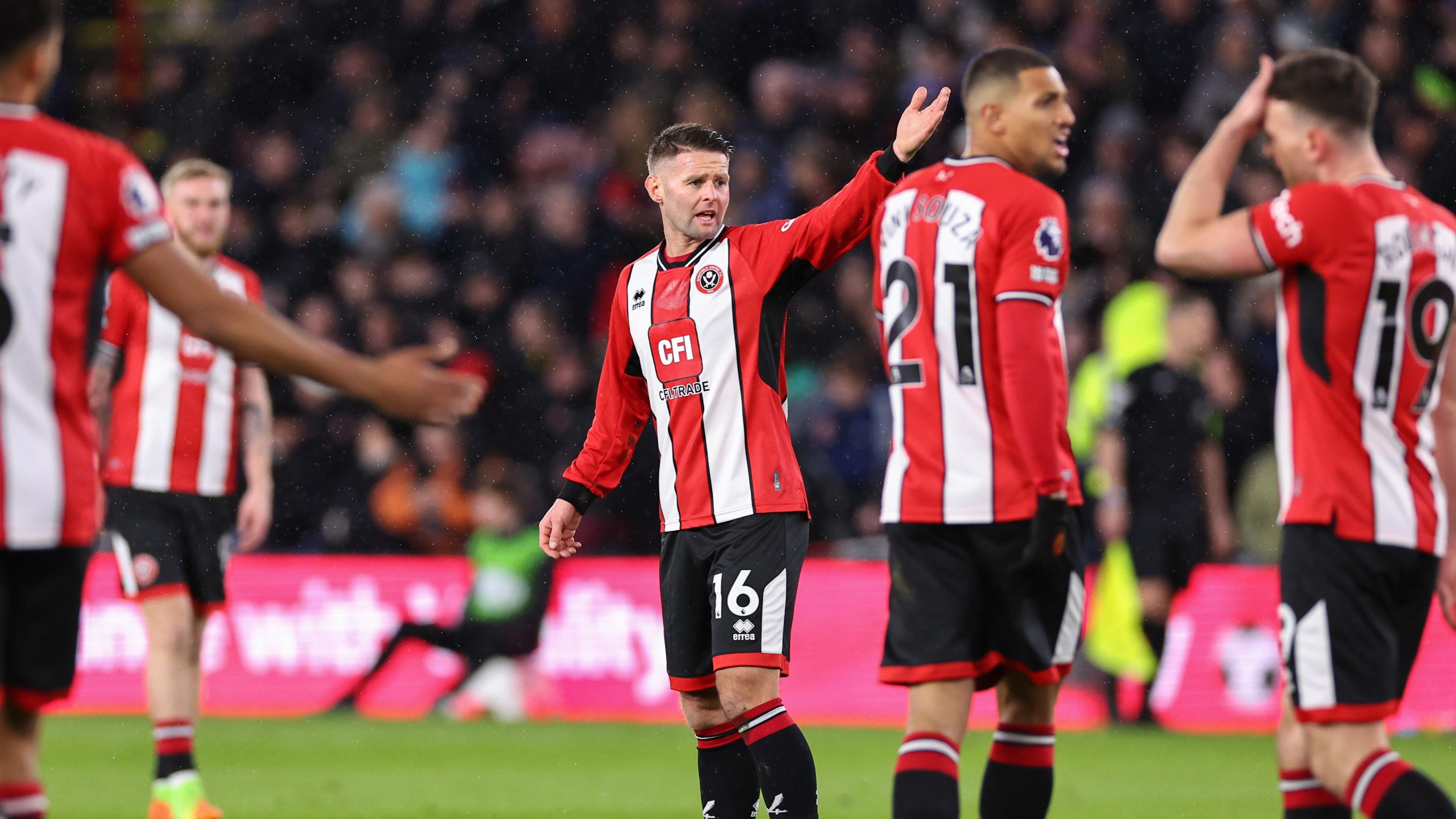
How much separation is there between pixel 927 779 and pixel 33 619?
2.16m

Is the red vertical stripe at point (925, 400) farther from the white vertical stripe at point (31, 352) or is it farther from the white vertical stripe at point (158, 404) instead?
the white vertical stripe at point (158, 404)

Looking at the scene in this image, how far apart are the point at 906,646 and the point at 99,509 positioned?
204 cm

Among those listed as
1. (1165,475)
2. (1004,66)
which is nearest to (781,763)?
(1004,66)

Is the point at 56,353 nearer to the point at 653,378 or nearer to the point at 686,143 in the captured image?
the point at 653,378

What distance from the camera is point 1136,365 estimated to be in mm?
11031

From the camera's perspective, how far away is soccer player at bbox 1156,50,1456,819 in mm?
3945

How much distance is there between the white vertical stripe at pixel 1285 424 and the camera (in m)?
4.11

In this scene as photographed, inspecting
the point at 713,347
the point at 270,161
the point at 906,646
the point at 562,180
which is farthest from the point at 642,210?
the point at 906,646

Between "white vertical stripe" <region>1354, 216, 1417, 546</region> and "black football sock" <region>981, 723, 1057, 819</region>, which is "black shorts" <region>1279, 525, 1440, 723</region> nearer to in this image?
"white vertical stripe" <region>1354, 216, 1417, 546</region>

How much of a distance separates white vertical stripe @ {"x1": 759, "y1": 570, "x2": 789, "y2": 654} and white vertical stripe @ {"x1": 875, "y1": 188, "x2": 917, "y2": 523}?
58cm

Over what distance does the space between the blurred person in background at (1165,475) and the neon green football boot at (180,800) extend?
250 inches

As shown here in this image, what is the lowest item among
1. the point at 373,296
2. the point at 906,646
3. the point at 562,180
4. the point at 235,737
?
the point at 235,737

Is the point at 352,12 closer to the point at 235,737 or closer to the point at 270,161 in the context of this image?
the point at 270,161

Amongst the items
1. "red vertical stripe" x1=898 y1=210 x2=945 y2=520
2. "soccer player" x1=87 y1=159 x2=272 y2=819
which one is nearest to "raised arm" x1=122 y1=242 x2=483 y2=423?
"red vertical stripe" x1=898 y1=210 x2=945 y2=520
